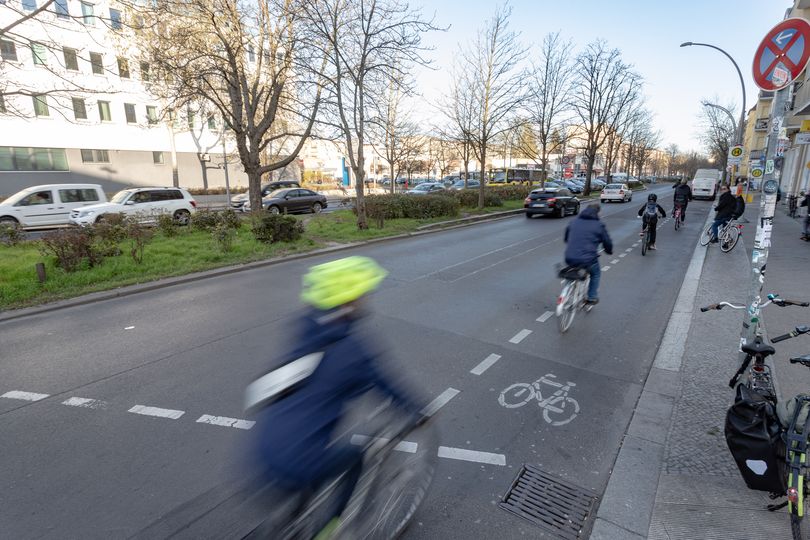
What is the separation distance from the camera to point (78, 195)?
17.2m

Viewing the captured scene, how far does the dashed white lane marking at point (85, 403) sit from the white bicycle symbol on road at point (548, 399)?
387 centimetres

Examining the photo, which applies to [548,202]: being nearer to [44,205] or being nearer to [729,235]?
[729,235]

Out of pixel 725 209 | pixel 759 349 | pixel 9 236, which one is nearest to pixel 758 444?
pixel 759 349

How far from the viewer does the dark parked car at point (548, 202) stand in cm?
2164

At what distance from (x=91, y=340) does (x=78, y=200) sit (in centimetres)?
1474

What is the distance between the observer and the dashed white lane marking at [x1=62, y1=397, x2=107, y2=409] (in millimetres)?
4148

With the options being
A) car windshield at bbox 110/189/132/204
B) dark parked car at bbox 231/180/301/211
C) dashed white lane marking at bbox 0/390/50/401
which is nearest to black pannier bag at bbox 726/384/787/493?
dashed white lane marking at bbox 0/390/50/401

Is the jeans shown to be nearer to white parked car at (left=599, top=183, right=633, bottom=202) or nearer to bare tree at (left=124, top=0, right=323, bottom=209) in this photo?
bare tree at (left=124, top=0, right=323, bottom=209)

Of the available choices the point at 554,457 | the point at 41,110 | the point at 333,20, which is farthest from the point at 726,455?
the point at 41,110

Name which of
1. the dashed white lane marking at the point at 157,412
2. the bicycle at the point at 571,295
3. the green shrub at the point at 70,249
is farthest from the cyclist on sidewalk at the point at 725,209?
the green shrub at the point at 70,249

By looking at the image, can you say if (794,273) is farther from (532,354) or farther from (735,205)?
(532,354)

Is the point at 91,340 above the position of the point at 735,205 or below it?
below

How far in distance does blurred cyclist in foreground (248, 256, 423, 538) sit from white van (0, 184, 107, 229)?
18768 millimetres

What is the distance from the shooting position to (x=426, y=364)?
16.1ft
